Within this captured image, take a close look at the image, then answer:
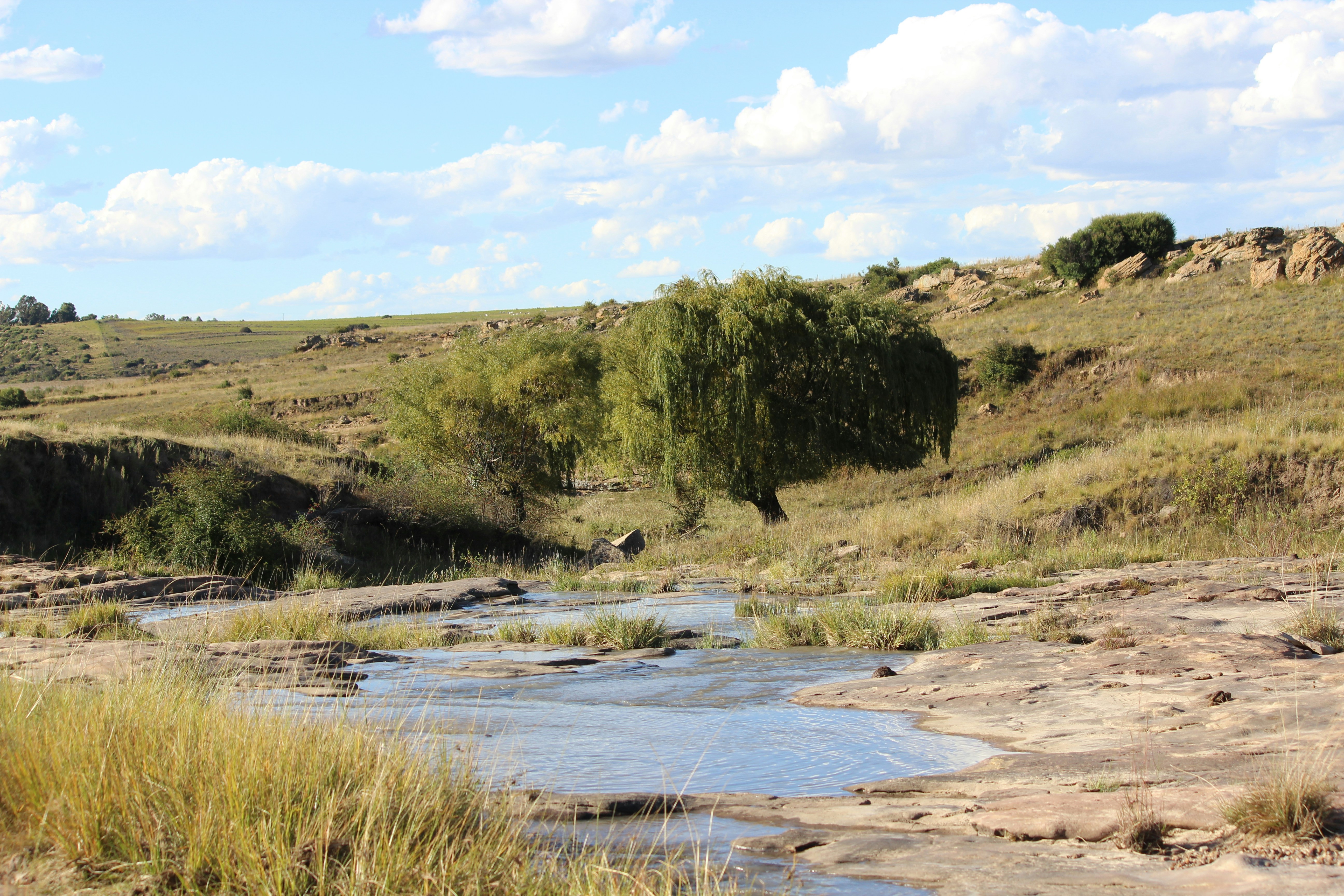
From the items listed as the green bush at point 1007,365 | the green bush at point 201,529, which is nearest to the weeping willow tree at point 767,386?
the green bush at point 201,529

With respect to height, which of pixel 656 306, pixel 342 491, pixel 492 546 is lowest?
pixel 492 546

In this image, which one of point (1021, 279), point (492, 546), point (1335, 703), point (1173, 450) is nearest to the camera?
point (1335, 703)

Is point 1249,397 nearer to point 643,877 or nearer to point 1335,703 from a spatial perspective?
point 1335,703

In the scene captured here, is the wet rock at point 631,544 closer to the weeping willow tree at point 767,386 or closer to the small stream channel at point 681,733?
the weeping willow tree at point 767,386

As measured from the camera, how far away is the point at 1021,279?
62938 millimetres

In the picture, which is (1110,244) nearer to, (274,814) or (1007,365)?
(1007,365)

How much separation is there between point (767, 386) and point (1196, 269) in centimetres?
3871

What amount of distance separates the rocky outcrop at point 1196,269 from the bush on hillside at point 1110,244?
4.32 meters

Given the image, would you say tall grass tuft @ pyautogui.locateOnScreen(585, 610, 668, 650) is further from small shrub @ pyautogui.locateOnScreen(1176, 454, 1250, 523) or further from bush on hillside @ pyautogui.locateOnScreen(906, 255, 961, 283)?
bush on hillside @ pyautogui.locateOnScreen(906, 255, 961, 283)

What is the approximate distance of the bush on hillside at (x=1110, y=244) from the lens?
192 ft

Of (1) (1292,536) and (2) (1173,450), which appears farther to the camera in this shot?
(2) (1173,450)

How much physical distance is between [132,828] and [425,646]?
6433 mm

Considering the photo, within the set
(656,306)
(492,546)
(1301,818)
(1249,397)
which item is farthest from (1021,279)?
(1301,818)

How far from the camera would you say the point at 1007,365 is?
40062mm
